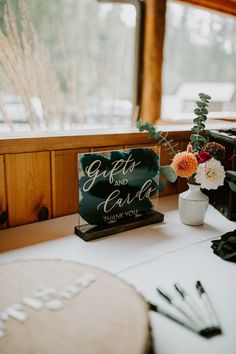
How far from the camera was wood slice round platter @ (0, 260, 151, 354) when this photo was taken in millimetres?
586

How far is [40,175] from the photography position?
1.35 meters

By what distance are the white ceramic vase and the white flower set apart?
81 mm

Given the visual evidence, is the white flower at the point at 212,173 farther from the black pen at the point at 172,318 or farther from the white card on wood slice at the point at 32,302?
the white card on wood slice at the point at 32,302

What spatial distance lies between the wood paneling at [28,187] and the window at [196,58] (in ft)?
13.4

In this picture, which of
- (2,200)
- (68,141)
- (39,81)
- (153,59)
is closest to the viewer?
(2,200)

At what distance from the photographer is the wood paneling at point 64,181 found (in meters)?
1.38

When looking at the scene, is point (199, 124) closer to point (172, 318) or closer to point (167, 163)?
point (167, 163)

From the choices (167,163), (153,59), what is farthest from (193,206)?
(153,59)

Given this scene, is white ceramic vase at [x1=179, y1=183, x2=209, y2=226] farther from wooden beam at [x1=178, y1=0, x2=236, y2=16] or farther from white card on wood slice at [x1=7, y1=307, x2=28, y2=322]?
wooden beam at [x1=178, y1=0, x2=236, y2=16]

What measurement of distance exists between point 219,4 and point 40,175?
126 inches

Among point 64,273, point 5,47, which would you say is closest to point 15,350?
point 64,273

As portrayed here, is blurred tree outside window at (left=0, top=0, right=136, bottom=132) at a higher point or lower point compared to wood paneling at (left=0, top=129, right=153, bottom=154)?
higher

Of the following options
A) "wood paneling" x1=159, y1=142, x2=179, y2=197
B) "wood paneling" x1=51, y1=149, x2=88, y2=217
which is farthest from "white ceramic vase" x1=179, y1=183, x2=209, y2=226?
"wood paneling" x1=51, y1=149, x2=88, y2=217

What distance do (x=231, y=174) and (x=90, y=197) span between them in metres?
0.54
